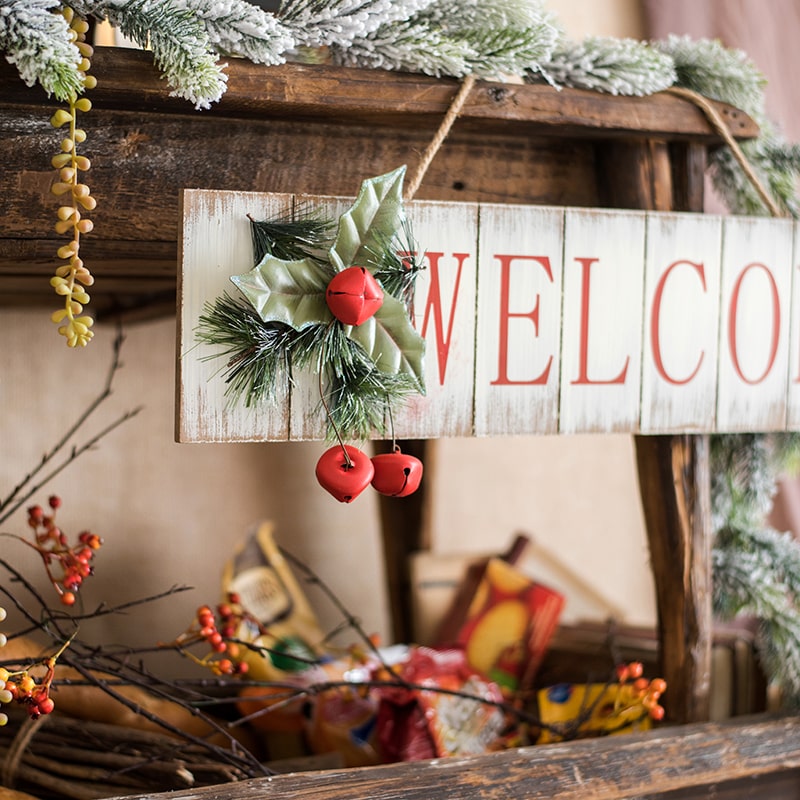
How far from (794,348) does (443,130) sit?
38 centimetres

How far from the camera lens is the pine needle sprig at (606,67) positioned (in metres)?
0.77

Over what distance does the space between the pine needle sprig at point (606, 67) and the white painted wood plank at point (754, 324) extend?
0.46 feet

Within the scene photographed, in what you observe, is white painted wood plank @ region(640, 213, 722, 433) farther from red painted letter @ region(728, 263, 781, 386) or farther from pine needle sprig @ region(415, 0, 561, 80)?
pine needle sprig @ region(415, 0, 561, 80)

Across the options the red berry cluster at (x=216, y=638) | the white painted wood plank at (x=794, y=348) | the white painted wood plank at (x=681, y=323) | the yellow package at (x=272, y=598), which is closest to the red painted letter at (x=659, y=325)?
the white painted wood plank at (x=681, y=323)

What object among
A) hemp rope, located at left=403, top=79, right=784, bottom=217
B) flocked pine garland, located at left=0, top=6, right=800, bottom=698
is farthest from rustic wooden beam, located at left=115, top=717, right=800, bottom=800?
hemp rope, located at left=403, top=79, right=784, bottom=217

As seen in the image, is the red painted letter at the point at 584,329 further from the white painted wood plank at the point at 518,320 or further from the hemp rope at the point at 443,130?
the hemp rope at the point at 443,130

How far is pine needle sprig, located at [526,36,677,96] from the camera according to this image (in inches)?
30.3

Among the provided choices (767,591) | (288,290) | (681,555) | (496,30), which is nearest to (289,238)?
(288,290)

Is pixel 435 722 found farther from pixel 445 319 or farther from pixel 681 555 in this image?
pixel 445 319

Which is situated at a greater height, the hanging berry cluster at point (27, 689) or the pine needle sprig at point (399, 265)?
the pine needle sprig at point (399, 265)

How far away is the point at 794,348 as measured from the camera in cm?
84

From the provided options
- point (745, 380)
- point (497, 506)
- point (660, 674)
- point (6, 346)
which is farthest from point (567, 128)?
point (497, 506)

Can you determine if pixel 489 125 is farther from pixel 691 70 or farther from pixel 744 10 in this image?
pixel 744 10

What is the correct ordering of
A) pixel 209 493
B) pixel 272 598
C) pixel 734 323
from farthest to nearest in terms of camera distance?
pixel 209 493, pixel 272 598, pixel 734 323
